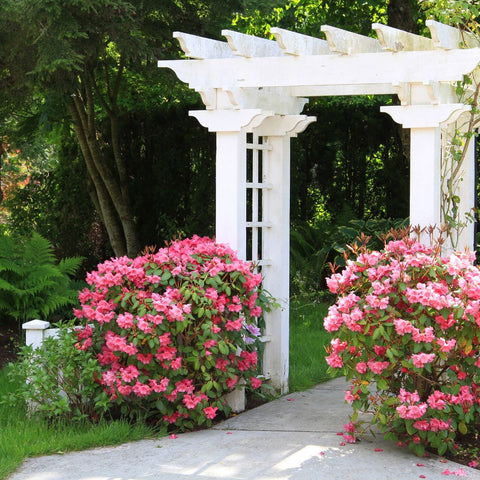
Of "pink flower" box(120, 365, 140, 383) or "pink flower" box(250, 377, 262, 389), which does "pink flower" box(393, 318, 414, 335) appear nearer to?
"pink flower" box(250, 377, 262, 389)

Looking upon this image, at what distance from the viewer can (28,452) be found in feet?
15.4

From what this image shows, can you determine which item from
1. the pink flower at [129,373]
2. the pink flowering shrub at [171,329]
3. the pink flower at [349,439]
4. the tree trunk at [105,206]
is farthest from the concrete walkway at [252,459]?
the tree trunk at [105,206]

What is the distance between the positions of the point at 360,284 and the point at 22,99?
624 centimetres

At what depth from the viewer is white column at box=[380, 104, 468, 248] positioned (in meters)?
5.08

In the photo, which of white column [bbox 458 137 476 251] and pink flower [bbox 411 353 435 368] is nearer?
pink flower [bbox 411 353 435 368]

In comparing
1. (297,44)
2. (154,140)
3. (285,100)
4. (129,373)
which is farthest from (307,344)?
(154,140)

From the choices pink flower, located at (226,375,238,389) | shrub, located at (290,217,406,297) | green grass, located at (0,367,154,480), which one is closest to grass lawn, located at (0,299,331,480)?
green grass, located at (0,367,154,480)

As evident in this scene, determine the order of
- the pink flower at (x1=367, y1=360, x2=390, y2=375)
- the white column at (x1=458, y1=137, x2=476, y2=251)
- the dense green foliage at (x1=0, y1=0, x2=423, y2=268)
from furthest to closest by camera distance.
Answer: the dense green foliage at (x1=0, y1=0, x2=423, y2=268) < the white column at (x1=458, y1=137, x2=476, y2=251) < the pink flower at (x1=367, y1=360, x2=390, y2=375)

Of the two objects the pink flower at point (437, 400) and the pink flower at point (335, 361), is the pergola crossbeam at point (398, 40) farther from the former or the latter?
the pink flower at point (437, 400)

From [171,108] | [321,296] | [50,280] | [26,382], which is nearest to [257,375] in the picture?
[26,382]

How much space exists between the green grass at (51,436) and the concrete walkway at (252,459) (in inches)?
3.0

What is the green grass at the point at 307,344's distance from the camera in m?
6.77

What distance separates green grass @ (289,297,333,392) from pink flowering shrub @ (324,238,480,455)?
1784 mm

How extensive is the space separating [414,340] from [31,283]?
15.0 feet
